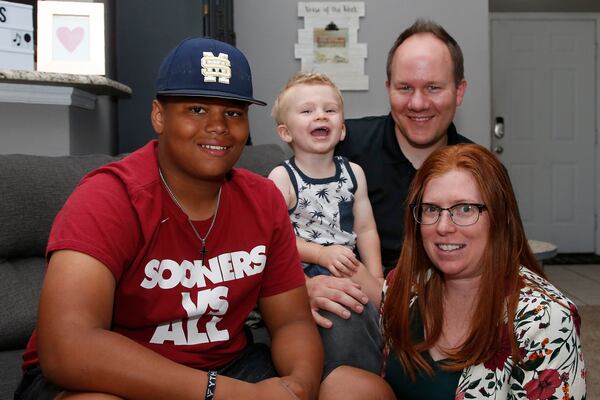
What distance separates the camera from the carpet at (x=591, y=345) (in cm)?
266

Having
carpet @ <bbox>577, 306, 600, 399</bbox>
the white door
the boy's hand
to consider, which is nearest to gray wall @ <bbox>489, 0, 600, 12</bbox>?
the white door

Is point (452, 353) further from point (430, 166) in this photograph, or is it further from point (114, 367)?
point (114, 367)

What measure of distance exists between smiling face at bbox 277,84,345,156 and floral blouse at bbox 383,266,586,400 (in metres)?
0.74

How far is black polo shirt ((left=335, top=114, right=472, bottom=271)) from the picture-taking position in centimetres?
188

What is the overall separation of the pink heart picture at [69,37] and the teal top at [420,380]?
169 centimetres

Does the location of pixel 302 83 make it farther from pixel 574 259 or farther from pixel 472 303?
pixel 574 259

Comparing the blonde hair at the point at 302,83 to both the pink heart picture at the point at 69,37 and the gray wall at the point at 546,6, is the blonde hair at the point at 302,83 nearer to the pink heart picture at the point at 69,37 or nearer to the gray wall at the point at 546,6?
the pink heart picture at the point at 69,37

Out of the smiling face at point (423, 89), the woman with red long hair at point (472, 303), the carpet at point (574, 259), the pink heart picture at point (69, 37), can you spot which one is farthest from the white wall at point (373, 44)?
the woman with red long hair at point (472, 303)

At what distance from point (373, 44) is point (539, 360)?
318 centimetres

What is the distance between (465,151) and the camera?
1251mm

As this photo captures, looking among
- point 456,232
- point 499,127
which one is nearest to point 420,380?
point 456,232

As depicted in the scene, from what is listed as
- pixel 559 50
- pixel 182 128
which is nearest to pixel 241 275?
pixel 182 128

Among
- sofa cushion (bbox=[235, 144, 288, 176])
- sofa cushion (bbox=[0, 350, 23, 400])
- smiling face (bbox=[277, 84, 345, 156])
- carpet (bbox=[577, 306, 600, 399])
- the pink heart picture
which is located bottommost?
carpet (bbox=[577, 306, 600, 399])

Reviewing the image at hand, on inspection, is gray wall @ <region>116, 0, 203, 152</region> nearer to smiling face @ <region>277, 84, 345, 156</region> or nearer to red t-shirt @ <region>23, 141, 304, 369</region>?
smiling face @ <region>277, 84, 345, 156</region>
